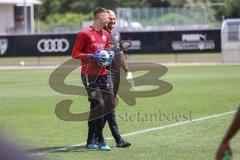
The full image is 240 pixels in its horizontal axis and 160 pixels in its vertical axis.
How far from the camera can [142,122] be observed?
513 inches

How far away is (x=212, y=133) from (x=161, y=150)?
1.84 meters

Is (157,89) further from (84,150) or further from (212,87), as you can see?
(84,150)

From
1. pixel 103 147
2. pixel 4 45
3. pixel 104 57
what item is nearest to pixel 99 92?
pixel 104 57

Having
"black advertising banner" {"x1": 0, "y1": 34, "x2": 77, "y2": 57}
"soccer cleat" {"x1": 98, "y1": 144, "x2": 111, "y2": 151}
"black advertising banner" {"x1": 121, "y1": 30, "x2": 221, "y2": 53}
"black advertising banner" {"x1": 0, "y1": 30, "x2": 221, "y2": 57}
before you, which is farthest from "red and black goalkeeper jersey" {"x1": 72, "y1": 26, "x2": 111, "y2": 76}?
"black advertising banner" {"x1": 0, "y1": 34, "x2": 77, "y2": 57}

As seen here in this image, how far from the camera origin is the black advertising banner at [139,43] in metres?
35.7

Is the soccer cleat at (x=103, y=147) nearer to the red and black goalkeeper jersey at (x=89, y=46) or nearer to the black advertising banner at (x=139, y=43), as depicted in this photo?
the red and black goalkeeper jersey at (x=89, y=46)

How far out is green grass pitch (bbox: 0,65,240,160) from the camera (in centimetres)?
926

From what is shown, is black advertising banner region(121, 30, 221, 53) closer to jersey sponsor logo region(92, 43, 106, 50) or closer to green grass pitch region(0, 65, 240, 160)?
green grass pitch region(0, 65, 240, 160)

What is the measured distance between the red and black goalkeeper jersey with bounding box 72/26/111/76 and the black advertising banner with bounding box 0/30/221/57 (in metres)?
25.7

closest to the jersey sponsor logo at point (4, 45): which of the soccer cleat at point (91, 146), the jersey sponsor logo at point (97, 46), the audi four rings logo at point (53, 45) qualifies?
the audi four rings logo at point (53, 45)

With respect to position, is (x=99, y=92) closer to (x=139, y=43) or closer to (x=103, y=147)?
(x=103, y=147)

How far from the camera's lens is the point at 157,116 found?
13.9m

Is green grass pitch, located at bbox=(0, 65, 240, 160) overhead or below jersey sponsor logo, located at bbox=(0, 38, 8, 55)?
overhead

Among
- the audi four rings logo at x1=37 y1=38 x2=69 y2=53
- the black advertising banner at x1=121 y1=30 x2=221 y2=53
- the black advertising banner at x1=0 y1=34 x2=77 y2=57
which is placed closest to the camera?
the black advertising banner at x1=121 y1=30 x2=221 y2=53
